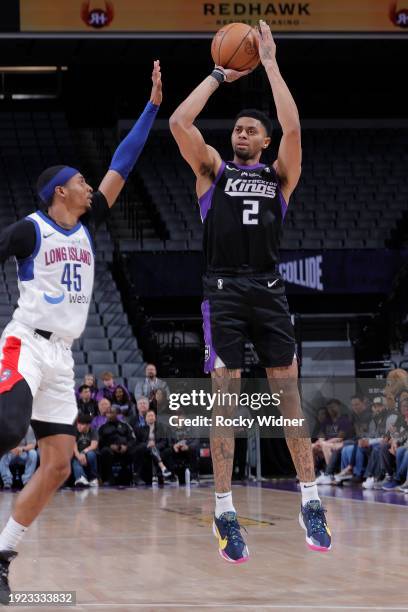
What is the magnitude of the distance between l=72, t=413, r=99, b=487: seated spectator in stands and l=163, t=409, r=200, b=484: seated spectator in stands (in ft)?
3.52

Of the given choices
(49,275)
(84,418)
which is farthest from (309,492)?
(84,418)

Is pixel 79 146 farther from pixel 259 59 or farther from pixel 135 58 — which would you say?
pixel 259 59

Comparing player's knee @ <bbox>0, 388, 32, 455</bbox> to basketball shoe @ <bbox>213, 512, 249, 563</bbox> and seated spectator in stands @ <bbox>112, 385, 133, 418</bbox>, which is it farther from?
seated spectator in stands @ <bbox>112, 385, 133, 418</bbox>

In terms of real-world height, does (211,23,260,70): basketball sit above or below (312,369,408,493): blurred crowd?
above

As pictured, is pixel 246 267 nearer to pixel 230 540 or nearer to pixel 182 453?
pixel 230 540

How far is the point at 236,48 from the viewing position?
6.06m

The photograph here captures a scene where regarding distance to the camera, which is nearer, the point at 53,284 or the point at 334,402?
the point at 53,284

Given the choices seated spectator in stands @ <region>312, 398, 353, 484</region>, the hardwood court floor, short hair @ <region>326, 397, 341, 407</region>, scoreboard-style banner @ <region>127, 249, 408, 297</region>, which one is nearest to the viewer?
the hardwood court floor

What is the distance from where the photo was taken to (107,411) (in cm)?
1495

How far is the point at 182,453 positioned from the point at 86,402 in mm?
1552

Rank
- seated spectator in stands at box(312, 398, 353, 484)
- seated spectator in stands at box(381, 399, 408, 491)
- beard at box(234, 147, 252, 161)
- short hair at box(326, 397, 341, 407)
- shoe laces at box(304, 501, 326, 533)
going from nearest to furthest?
1. shoe laces at box(304, 501, 326, 533)
2. beard at box(234, 147, 252, 161)
3. seated spectator in stands at box(381, 399, 408, 491)
4. seated spectator in stands at box(312, 398, 353, 484)
5. short hair at box(326, 397, 341, 407)

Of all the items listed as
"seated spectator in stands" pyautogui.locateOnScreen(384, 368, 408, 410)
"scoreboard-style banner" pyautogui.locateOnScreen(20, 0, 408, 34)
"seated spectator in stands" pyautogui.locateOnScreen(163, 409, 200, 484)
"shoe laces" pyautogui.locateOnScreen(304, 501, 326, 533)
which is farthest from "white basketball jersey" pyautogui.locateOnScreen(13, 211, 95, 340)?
"scoreboard-style banner" pyautogui.locateOnScreen(20, 0, 408, 34)

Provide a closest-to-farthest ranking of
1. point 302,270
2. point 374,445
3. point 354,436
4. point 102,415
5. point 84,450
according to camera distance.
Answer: point 374,445, point 354,436, point 84,450, point 102,415, point 302,270

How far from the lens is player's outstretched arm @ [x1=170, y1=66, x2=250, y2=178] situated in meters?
5.77
